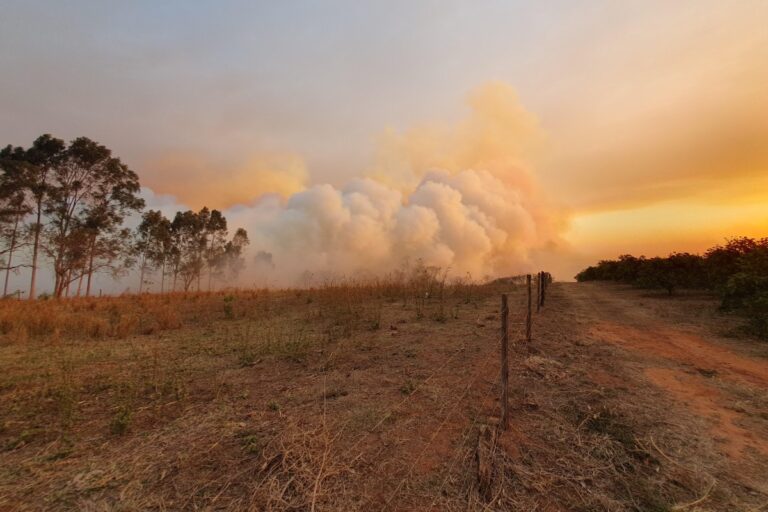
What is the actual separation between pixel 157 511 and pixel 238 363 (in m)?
3.65

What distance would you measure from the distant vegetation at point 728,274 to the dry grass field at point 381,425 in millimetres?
2190

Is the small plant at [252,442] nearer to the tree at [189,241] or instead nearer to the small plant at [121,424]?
the small plant at [121,424]

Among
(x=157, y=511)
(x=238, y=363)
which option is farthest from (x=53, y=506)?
(x=238, y=363)

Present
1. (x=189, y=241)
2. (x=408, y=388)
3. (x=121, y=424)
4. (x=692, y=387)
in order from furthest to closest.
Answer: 1. (x=189, y=241)
2. (x=692, y=387)
3. (x=408, y=388)
4. (x=121, y=424)

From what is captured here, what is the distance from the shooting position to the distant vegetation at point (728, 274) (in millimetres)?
9133

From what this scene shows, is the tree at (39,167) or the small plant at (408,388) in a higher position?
the tree at (39,167)

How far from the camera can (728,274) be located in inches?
519

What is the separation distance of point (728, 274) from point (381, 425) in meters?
15.8

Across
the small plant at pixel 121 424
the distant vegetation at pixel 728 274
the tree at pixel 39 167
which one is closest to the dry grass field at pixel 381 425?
the small plant at pixel 121 424

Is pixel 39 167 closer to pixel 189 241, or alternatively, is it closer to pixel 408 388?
pixel 189 241

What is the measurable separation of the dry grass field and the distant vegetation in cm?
219

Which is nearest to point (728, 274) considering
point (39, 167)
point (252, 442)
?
point (252, 442)

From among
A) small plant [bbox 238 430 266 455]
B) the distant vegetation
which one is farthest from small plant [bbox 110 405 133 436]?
the distant vegetation

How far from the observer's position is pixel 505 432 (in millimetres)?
3510
